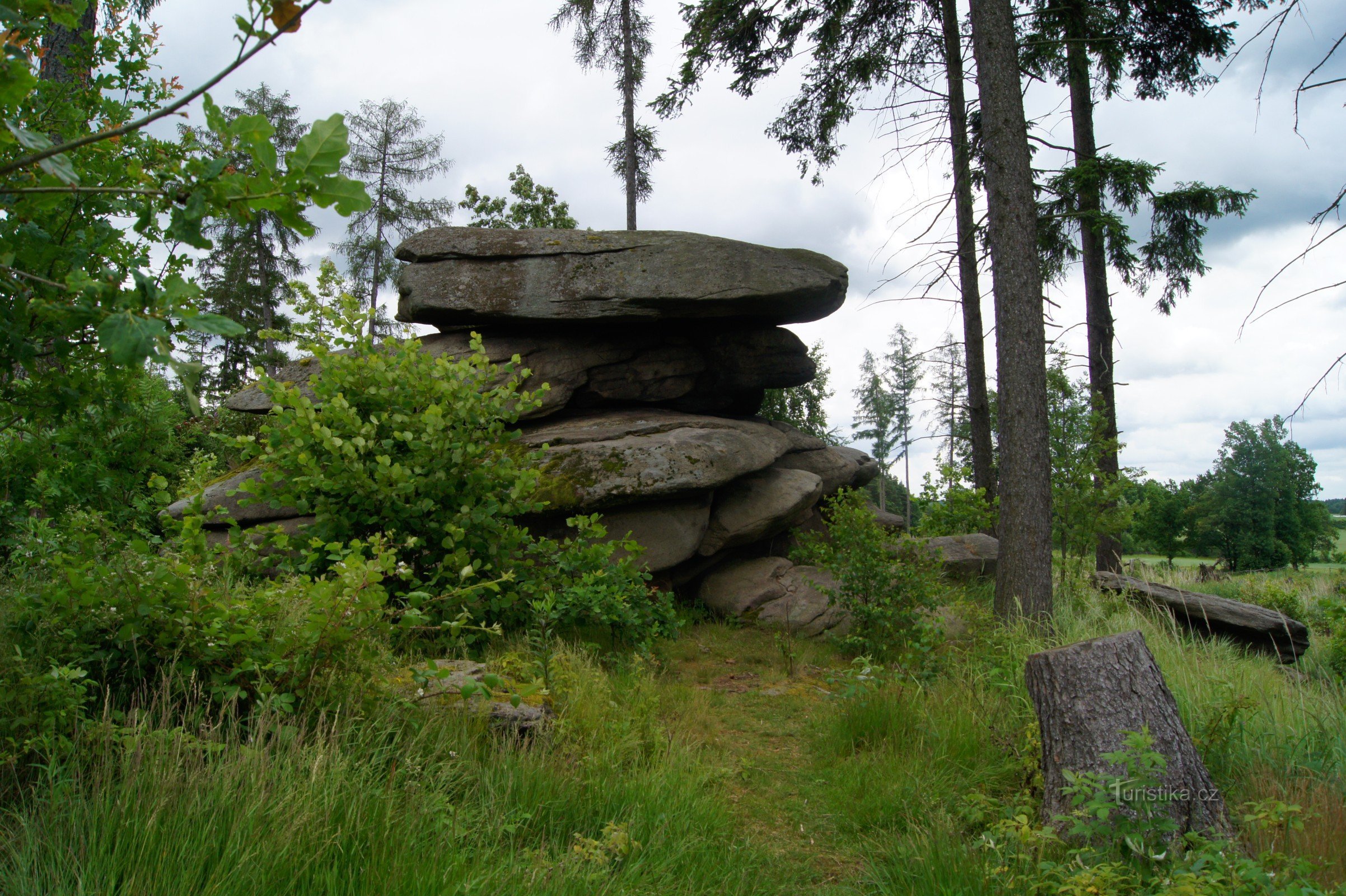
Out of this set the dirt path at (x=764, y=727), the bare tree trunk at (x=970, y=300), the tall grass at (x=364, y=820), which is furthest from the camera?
the bare tree trunk at (x=970, y=300)

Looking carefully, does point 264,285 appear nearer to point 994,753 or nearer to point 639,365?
point 639,365

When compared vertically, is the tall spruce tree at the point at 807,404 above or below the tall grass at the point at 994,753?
above

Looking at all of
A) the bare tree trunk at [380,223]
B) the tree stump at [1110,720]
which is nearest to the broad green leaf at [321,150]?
the tree stump at [1110,720]

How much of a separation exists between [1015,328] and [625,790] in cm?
558

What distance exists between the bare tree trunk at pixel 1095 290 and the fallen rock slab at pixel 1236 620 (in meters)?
3.58

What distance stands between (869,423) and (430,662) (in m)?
40.2

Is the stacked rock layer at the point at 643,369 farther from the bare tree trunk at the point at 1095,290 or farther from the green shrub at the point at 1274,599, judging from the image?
the green shrub at the point at 1274,599

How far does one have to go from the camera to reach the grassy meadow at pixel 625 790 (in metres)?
2.57

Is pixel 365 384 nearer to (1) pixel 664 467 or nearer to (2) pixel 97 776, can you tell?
(1) pixel 664 467

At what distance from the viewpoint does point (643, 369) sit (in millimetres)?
10773

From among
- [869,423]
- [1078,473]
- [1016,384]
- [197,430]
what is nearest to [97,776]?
[1016,384]

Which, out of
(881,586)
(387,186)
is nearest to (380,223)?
(387,186)

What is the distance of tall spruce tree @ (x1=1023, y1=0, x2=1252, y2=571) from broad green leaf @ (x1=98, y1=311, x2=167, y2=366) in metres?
10.3

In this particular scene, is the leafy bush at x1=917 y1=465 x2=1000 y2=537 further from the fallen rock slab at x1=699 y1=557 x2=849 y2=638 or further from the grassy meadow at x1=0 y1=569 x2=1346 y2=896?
the grassy meadow at x1=0 y1=569 x2=1346 y2=896
